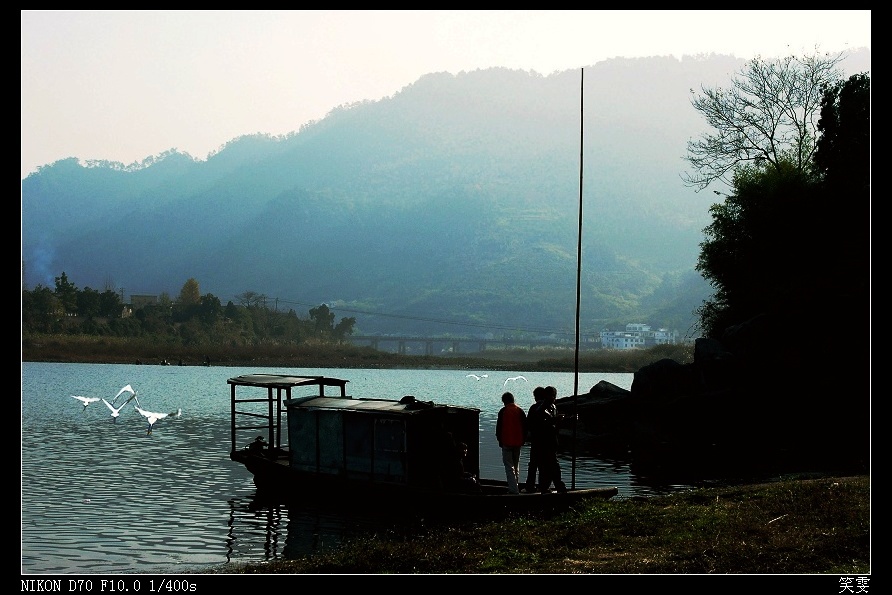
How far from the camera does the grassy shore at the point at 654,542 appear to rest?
55.2 ft

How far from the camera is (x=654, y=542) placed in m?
19.3

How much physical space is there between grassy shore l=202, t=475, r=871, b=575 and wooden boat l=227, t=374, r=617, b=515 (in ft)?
3.58

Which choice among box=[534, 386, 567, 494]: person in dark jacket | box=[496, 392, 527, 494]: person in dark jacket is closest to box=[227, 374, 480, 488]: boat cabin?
box=[496, 392, 527, 494]: person in dark jacket

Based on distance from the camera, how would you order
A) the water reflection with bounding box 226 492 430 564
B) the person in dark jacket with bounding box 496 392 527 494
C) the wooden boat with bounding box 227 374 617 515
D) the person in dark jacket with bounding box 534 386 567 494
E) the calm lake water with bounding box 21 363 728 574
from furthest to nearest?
the wooden boat with bounding box 227 374 617 515
the calm lake water with bounding box 21 363 728 574
the water reflection with bounding box 226 492 430 564
the person in dark jacket with bounding box 496 392 527 494
the person in dark jacket with bounding box 534 386 567 494

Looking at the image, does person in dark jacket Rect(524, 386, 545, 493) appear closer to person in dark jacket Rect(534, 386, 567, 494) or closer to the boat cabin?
person in dark jacket Rect(534, 386, 567, 494)

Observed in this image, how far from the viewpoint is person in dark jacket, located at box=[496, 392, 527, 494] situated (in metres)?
24.6

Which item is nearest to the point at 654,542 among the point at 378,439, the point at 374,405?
the point at 378,439

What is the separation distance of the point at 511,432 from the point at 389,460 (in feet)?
17.6

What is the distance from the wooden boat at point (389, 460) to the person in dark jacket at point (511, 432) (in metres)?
0.70

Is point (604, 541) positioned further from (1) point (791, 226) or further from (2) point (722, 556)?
(1) point (791, 226)

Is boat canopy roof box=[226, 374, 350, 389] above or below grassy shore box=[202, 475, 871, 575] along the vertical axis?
above
